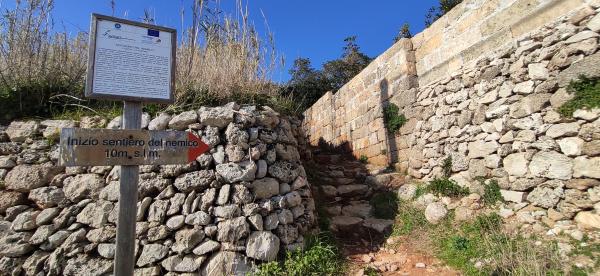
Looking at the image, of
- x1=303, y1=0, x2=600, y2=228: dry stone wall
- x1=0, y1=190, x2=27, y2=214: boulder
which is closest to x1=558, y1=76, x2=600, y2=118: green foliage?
x1=303, y1=0, x2=600, y2=228: dry stone wall

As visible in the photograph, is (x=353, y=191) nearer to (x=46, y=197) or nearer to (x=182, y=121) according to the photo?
(x=182, y=121)

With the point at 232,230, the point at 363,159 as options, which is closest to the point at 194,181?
the point at 232,230

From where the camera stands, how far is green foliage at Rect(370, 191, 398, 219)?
4516 mm

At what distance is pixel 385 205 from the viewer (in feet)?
15.4

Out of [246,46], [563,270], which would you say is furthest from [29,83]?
[563,270]

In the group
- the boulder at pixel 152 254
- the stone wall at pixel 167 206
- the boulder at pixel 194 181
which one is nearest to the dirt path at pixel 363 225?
the stone wall at pixel 167 206

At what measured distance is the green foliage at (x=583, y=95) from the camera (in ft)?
10.1

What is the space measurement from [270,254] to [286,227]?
35cm

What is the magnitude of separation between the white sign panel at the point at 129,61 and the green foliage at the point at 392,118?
15.0ft

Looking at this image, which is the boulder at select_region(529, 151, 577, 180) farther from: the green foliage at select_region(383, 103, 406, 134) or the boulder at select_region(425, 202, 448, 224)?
the green foliage at select_region(383, 103, 406, 134)

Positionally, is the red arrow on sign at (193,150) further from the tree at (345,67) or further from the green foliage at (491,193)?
the tree at (345,67)

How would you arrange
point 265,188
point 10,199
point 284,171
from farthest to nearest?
point 284,171
point 265,188
point 10,199

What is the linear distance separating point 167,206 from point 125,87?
1.47 m

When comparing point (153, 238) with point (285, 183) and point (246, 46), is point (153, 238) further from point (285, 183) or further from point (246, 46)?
point (246, 46)
